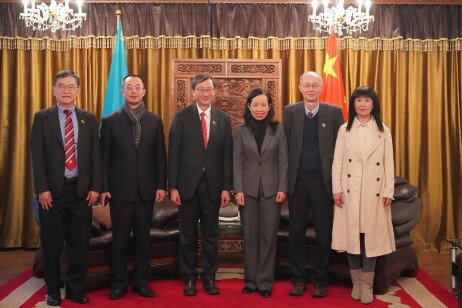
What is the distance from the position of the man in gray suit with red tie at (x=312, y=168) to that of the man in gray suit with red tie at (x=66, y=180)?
4.30ft

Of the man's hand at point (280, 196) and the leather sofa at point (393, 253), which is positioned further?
the leather sofa at point (393, 253)

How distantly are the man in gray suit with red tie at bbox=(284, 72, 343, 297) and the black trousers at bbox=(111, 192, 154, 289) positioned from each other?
39.3 inches

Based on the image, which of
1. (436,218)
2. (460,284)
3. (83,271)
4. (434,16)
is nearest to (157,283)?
(83,271)

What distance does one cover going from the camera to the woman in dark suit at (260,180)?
11.6 feet

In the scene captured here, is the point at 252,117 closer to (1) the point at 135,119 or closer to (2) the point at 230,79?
(1) the point at 135,119

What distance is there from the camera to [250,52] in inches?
221

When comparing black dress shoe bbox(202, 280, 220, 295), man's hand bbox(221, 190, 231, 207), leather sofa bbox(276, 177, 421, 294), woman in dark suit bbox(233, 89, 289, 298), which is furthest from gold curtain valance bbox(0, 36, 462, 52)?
black dress shoe bbox(202, 280, 220, 295)

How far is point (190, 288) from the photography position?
144 inches

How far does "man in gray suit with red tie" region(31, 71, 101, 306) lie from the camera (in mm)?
3350

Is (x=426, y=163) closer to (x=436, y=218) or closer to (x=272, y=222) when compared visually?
(x=436, y=218)

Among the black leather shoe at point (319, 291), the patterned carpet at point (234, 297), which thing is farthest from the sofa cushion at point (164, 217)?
the black leather shoe at point (319, 291)

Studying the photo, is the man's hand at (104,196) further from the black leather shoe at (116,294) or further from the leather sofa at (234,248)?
the black leather shoe at (116,294)

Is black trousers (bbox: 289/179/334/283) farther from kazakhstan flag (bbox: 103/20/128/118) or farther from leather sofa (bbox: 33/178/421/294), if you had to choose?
kazakhstan flag (bbox: 103/20/128/118)

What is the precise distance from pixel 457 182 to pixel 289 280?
8.47 ft
